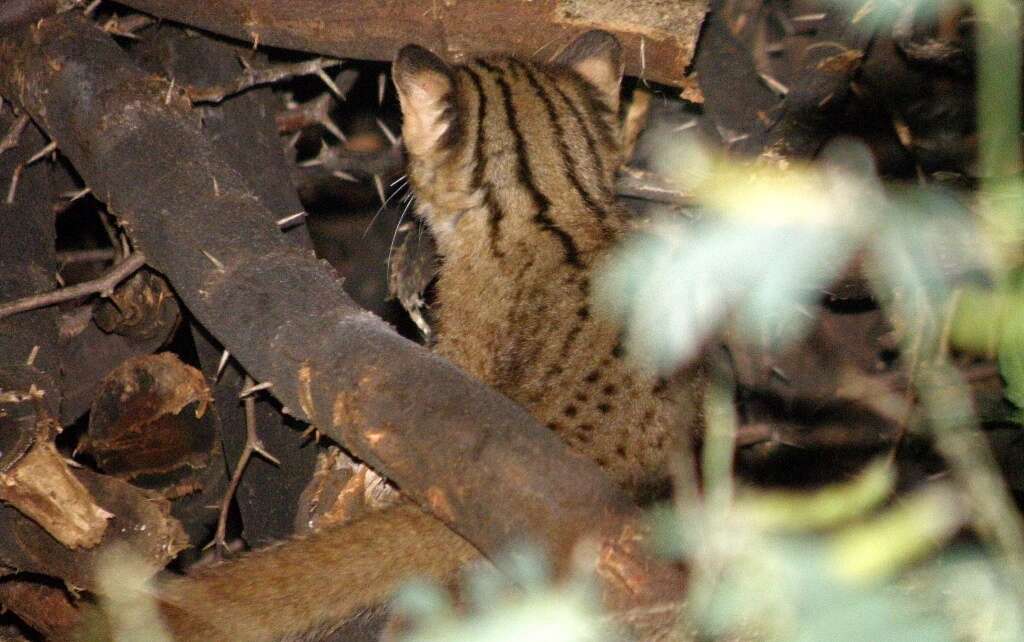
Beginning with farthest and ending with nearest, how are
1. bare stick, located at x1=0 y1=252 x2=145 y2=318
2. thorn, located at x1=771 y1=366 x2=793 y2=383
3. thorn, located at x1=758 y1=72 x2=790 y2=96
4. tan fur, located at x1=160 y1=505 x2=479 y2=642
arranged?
thorn, located at x1=771 y1=366 x2=793 y2=383, thorn, located at x1=758 y1=72 x2=790 y2=96, bare stick, located at x1=0 y1=252 x2=145 y2=318, tan fur, located at x1=160 y1=505 x2=479 y2=642

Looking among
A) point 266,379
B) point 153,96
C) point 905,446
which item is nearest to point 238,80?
point 153,96

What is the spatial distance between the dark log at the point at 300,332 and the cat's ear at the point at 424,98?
801 mm

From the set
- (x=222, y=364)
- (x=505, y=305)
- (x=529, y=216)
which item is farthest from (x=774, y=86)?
(x=222, y=364)

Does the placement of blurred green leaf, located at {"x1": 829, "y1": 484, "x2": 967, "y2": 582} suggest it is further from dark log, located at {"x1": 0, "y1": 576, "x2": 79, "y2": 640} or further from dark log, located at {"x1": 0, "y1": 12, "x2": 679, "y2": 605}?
dark log, located at {"x1": 0, "y1": 576, "x2": 79, "y2": 640}

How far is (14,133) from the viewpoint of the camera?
418cm

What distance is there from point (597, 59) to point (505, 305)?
3.44 feet

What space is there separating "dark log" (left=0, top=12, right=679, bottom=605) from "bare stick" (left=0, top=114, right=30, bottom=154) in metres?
0.15

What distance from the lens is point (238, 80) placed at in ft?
14.4

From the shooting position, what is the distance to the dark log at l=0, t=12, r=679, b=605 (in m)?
2.26

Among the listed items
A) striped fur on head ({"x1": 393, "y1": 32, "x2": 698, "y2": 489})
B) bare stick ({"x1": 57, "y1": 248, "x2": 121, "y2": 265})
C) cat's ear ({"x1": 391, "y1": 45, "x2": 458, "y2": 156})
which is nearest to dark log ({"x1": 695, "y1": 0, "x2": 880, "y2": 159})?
striped fur on head ({"x1": 393, "y1": 32, "x2": 698, "y2": 489})

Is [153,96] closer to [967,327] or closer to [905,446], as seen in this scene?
[967,327]

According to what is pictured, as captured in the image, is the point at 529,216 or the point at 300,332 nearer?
the point at 300,332

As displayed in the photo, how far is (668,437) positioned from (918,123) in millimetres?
2510

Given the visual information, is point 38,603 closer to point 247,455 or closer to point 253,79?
point 247,455
